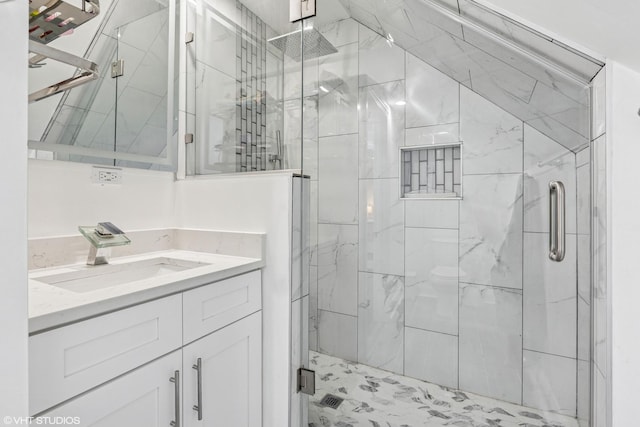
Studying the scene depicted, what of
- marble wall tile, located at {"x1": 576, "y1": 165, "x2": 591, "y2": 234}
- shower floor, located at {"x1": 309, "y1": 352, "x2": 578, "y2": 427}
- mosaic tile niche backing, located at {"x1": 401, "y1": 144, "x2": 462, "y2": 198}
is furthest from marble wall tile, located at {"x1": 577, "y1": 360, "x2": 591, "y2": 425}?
mosaic tile niche backing, located at {"x1": 401, "y1": 144, "x2": 462, "y2": 198}

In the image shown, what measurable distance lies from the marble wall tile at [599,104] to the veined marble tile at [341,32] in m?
0.94

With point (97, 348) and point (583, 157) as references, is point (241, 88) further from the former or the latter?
point (583, 157)

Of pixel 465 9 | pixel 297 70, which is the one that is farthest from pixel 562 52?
pixel 297 70

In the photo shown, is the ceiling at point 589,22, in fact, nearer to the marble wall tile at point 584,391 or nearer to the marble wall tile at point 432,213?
the marble wall tile at point 432,213

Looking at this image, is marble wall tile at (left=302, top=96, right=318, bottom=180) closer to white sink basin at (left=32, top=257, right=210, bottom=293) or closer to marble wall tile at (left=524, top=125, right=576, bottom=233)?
white sink basin at (left=32, top=257, right=210, bottom=293)

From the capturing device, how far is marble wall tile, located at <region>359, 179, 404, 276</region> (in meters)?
1.49

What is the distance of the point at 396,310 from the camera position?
1518 millimetres

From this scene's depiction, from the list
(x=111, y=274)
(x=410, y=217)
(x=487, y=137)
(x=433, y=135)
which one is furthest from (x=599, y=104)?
(x=111, y=274)

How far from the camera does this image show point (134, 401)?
3.03 ft

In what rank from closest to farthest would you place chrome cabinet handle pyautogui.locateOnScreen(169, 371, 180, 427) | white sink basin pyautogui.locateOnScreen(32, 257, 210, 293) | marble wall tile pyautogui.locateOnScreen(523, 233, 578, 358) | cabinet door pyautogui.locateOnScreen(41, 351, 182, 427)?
cabinet door pyautogui.locateOnScreen(41, 351, 182, 427)
chrome cabinet handle pyautogui.locateOnScreen(169, 371, 180, 427)
white sink basin pyautogui.locateOnScreen(32, 257, 210, 293)
marble wall tile pyautogui.locateOnScreen(523, 233, 578, 358)

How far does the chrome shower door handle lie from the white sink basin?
1433 mm

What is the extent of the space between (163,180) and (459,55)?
1522 mm

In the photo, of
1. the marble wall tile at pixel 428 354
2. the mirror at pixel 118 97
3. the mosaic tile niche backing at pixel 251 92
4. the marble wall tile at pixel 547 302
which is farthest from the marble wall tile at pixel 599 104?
the mirror at pixel 118 97

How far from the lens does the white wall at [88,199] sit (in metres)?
1.24
